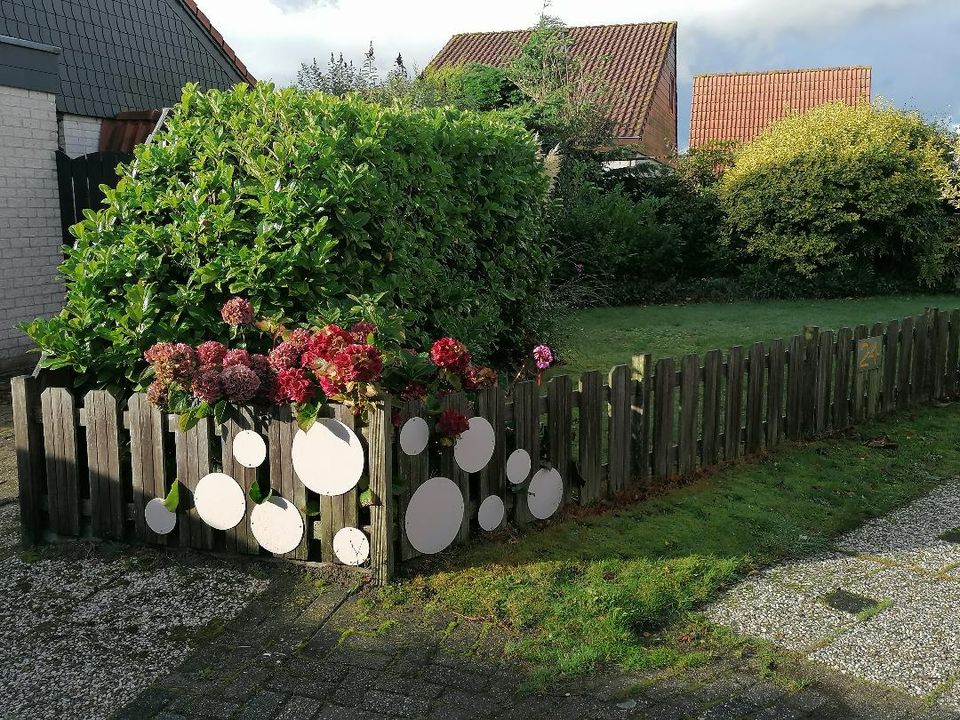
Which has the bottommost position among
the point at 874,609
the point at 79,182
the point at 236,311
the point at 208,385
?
the point at 874,609

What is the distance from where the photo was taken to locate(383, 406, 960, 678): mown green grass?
13.1ft

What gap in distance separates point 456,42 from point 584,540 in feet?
102

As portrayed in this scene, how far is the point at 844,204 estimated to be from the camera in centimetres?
1864

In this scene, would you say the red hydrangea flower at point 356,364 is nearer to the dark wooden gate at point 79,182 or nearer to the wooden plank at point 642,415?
the wooden plank at point 642,415

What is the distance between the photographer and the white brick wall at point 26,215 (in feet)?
34.7

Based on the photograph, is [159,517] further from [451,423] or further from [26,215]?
[26,215]

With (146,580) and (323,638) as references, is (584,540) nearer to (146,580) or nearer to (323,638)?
(323,638)

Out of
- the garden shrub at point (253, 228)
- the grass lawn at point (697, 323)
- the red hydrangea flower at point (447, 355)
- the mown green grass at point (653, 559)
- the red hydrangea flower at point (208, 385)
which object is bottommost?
the mown green grass at point (653, 559)

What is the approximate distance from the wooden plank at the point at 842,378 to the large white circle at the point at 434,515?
4527 mm

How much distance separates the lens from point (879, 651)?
396 centimetres

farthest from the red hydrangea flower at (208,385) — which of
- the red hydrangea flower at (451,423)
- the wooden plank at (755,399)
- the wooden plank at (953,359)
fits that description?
the wooden plank at (953,359)

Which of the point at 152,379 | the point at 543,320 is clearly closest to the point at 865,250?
the point at 543,320

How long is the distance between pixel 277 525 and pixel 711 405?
3388 millimetres

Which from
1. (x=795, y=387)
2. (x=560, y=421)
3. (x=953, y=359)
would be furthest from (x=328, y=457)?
(x=953, y=359)
